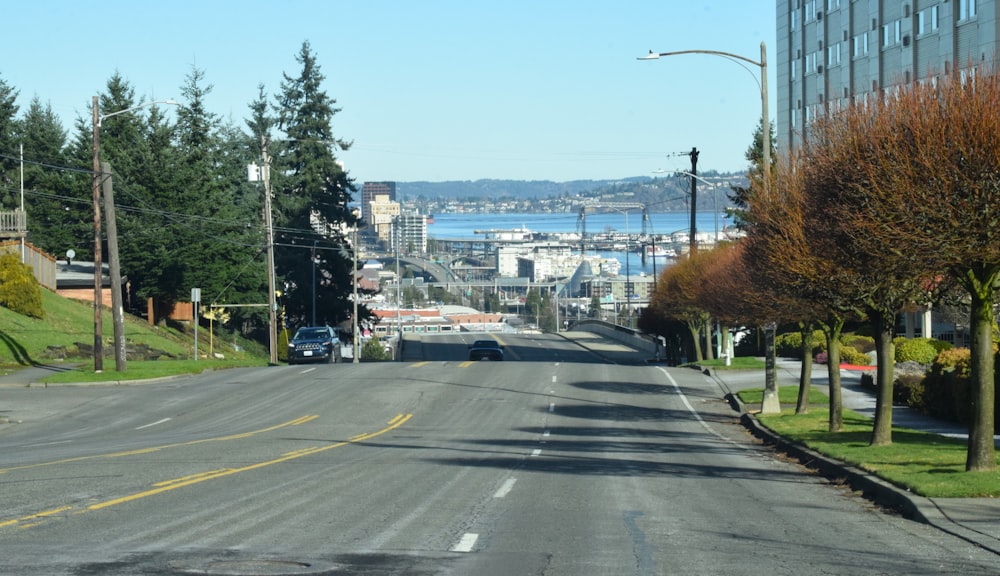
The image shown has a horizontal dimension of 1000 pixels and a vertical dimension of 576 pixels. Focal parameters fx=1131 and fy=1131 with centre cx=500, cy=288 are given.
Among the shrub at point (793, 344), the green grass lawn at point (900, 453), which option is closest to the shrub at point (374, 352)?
the shrub at point (793, 344)

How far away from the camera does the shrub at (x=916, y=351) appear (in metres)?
42.7

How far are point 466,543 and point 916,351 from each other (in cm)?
3616

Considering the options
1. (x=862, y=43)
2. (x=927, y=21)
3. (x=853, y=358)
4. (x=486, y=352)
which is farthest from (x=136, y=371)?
A: (x=862, y=43)

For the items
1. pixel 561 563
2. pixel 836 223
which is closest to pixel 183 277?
pixel 836 223

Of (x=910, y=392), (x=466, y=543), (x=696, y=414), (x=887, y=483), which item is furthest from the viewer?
(x=696, y=414)

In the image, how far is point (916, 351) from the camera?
4297 cm

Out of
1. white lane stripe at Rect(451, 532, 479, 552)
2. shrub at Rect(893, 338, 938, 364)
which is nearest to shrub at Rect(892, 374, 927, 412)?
shrub at Rect(893, 338, 938, 364)

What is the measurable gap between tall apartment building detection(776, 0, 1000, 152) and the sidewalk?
8.71m

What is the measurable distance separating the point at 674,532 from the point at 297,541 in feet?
12.4

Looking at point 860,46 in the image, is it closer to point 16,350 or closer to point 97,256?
point 97,256

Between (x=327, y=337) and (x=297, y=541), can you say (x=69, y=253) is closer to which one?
(x=327, y=337)

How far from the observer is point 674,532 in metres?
11.5

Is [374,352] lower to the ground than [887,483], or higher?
lower

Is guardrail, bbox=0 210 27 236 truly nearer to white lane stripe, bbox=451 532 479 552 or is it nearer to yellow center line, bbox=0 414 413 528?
yellow center line, bbox=0 414 413 528
